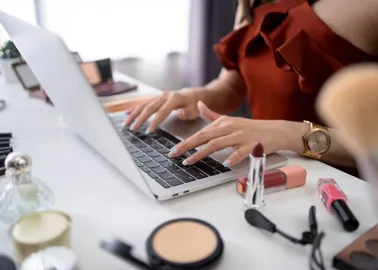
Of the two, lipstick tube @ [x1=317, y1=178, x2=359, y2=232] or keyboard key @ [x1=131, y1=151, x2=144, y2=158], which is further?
keyboard key @ [x1=131, y1=151, x2=144, y2=158]

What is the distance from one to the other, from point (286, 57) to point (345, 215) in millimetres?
373

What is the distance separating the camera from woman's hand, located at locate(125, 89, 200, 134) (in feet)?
2.68

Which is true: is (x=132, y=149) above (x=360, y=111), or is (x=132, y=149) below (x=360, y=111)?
below

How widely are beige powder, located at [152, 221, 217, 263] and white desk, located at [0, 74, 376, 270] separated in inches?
0.9

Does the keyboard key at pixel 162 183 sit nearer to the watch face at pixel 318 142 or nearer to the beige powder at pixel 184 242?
the beige powder at pixel 184 242

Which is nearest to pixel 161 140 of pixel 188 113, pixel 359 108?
pixel 188 113

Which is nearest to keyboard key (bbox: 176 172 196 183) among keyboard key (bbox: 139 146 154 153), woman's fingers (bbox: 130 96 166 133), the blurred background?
keyboard key (bbox: 139 146 154 153)

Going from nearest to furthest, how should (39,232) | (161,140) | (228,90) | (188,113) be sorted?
1. (39,232)
2. (161,140)
3. (188,113)
4. (228,90)

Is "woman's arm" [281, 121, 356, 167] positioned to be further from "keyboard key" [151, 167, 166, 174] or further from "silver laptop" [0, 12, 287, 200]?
"keyboard key" [151, 167, 166, 174]

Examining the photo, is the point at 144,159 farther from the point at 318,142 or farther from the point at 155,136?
the point at 318,142

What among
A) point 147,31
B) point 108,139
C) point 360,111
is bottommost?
point 147,31

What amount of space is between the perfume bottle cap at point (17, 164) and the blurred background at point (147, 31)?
1.15 meters

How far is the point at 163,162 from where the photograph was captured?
675mm

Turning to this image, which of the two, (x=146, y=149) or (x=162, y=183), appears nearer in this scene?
(x=162, y=183)
